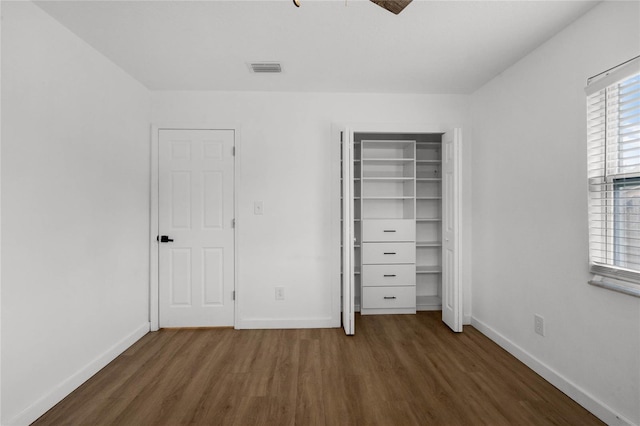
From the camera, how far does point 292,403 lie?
6.44 ft

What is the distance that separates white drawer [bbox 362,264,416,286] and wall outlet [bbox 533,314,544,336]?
134 cm

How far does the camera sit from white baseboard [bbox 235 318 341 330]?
322 centimetres

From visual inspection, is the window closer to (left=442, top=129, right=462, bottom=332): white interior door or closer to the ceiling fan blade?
(left=442, top=129, right=462, bottom=332): white interior door

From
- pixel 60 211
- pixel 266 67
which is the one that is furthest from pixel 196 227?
pixel 266 67

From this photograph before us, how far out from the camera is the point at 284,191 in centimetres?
325

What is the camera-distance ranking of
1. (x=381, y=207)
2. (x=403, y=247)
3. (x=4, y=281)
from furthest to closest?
(x=381, y=207) < (x=403, y=247) < (x=4, y=281)

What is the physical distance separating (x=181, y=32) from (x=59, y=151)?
1.16m

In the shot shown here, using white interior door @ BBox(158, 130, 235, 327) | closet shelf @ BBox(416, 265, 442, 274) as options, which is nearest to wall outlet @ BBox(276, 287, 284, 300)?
white interior door @ BBox(158, 130, 235, 327)

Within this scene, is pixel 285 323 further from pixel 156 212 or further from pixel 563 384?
pixel 563 384

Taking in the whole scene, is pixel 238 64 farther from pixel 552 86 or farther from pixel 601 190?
pixel 601 190

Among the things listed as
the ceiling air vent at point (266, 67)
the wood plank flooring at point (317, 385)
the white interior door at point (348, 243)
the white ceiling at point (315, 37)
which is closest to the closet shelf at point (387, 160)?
the white interior door at point (348, 243)

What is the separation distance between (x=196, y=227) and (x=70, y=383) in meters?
1.57

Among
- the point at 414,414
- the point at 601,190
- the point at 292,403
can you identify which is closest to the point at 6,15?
the point at 292,403

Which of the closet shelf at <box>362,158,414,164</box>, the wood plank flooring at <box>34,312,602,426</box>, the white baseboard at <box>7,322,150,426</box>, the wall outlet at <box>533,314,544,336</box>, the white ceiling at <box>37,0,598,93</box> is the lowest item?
the wood plank flooring at <box>34,312,602,426</box>
